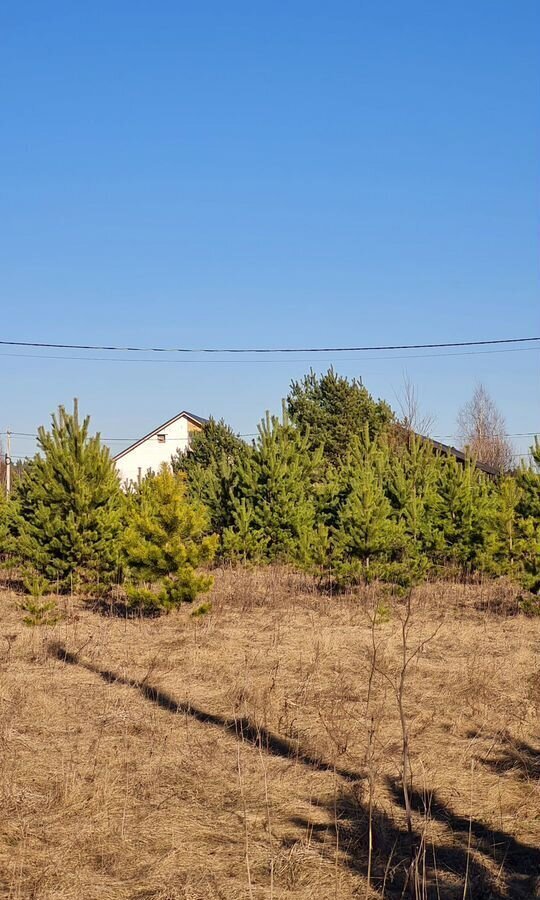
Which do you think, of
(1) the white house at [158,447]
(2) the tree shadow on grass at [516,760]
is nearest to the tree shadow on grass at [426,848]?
(2) the tree shadow on grass at [516,760]

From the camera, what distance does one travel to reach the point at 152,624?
13.1 m

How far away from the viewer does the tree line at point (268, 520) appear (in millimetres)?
13617

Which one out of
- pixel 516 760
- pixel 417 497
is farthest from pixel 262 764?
pixel 417 497

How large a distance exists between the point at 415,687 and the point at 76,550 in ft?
25.0

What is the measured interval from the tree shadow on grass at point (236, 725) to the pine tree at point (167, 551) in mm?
2901

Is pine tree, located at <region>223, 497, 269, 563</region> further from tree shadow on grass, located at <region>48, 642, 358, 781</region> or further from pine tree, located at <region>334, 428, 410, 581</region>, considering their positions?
tree shadow on grass, located at <region>48, 642, 358, 781</region>

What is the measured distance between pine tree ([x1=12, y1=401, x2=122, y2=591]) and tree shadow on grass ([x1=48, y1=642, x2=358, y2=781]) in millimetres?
4632

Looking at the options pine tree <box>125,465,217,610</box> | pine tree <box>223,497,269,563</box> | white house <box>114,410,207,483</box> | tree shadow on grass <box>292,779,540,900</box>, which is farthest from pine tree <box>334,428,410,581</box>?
white house <box>114,410,207,483</box>

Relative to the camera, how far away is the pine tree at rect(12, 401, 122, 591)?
14594 millimetres

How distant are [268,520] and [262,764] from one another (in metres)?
12.3

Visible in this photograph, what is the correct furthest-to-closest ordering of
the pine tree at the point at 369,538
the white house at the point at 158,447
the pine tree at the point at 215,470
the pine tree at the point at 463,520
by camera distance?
the white house at the point at 158,447 < the pine tree at the point at 215,470 < the pine tree at the point at 463,520 < the pine tree at the point at 369,538

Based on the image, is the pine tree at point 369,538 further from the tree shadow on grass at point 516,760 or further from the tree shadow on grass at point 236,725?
the tree shadow on grass at point 516,760

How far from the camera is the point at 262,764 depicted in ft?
20.7

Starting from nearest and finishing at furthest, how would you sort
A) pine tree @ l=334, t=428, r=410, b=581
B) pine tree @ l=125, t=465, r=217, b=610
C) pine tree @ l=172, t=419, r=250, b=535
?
pine tree @ l=125, t=465, r=217, b=610
pine tree @ l=334, t=428, r=410, b=581
pine tree @ l=172, t=419, r=250, b=535
